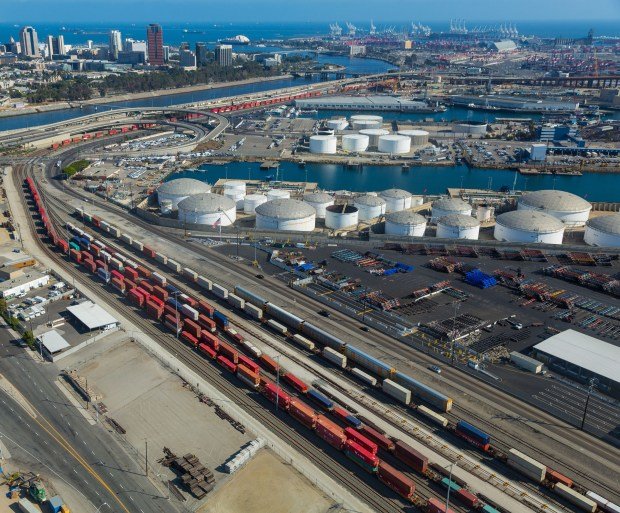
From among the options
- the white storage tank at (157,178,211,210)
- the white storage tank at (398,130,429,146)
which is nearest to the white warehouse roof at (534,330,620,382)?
the white storage tank at (157,178,211,210)

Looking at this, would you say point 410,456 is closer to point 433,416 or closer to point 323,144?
point 433,416

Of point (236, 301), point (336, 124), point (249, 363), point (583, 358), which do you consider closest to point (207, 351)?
point (249, 363)

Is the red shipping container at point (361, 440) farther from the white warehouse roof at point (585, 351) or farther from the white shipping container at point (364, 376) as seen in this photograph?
the white warehouse roof at point (585, 351)

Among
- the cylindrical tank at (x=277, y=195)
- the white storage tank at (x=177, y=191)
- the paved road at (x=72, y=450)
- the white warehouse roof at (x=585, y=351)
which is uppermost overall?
the white storage tank at (x=177, y=191)

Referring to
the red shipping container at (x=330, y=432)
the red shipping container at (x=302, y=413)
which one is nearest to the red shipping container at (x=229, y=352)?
the red shipping container at (x=302, y=413)

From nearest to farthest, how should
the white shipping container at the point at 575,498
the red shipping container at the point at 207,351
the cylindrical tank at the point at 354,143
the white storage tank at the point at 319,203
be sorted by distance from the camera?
1. the white shipping container at the point at 575,498
2. the red shipping container at the point at 207,351
3. the white storage tank at the point at 319,203
4. the cylindrical tank at the point at 354,143

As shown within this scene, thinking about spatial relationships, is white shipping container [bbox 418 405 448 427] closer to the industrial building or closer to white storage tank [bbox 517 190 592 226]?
the industrial building

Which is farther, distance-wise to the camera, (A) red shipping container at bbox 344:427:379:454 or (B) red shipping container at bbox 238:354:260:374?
(B) red shipping container at bbox 238:354:260:374
